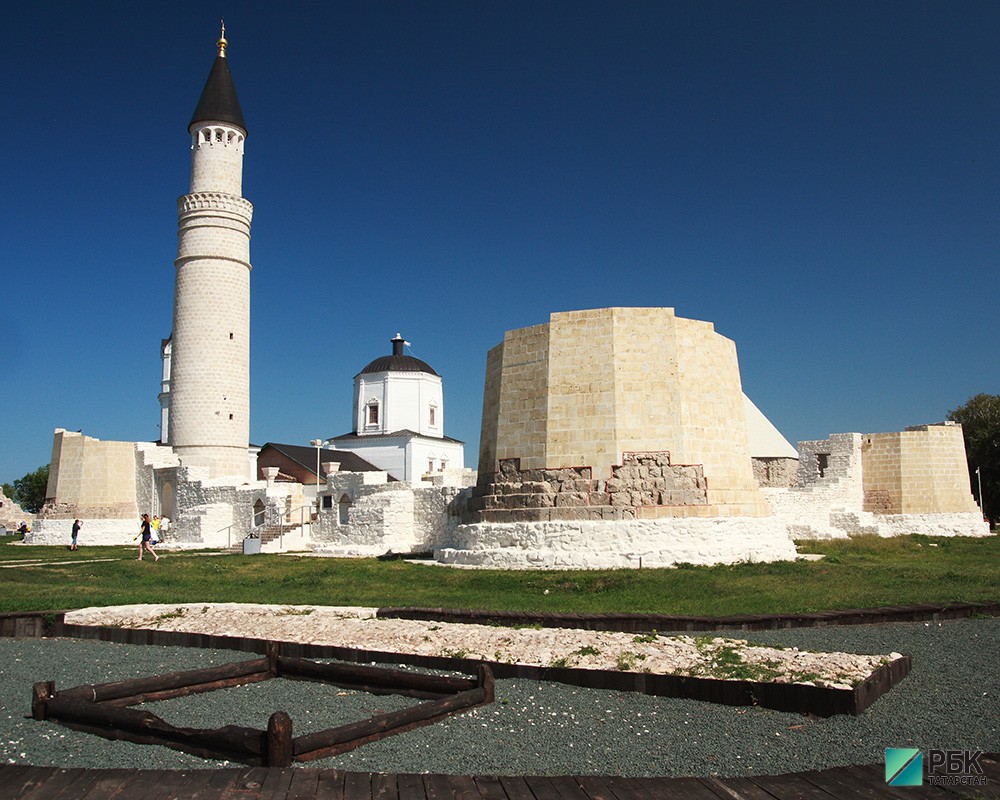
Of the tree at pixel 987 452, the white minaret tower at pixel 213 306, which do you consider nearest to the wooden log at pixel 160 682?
the white minaret tower at pixel 213 306

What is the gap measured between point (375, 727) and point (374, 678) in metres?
1.18

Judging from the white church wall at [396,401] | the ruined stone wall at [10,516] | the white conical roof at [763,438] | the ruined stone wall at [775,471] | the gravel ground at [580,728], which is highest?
the white church wall at [396,401]

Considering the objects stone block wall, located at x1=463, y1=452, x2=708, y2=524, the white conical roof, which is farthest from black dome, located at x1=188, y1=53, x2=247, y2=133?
stone block wall, located at x1=463, y1=452, x2=708, y2=524

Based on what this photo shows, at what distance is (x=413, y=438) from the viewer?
4841cm

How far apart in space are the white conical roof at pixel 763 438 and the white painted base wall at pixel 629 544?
14079mm

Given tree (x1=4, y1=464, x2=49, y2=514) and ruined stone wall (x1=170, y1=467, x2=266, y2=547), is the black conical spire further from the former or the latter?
tree (x1=4, y1=464, x2=49, y2=514)

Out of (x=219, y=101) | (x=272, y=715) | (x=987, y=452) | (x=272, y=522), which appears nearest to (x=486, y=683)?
(x=272, y=715)

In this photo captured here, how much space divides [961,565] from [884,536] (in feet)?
28.7

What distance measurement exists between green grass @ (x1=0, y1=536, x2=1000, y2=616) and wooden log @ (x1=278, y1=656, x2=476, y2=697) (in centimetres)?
368

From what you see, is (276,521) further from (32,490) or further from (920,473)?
(32,490)

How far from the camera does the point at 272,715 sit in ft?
13.5

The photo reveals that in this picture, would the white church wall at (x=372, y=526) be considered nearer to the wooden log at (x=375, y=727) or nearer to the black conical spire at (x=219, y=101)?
the wooden log at (x=375, y=727)

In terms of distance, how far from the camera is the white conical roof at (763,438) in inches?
1176

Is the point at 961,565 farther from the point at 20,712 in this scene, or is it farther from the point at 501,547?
the point at 20,712
